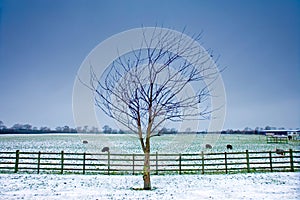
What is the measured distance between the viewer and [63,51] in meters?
4.47

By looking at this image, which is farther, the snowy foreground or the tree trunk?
the tree trunk

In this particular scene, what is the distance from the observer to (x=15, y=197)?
4.71 m

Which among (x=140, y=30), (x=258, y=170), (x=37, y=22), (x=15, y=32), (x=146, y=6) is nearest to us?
(x=15, y=32)

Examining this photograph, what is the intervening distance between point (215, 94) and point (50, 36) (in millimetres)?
2878

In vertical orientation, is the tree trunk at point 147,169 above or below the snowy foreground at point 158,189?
above

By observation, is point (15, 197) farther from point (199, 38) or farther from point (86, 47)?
point (199, 38)

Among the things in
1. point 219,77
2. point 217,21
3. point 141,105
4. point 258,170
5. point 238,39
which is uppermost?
point 217,21

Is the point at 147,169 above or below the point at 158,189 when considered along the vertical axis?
above

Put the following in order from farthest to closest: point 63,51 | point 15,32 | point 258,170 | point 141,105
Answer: point 258,170 < point 141,105 < point 63,51 < point 15,32

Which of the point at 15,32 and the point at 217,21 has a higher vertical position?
the point at 217,21

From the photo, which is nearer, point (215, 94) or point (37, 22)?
point (37, 22)

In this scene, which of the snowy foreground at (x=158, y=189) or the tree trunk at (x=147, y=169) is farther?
the tree trunk at (x=147, y=169)

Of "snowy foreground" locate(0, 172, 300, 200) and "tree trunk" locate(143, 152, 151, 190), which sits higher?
"tree trunk" locate(143, 152, 151, 190)

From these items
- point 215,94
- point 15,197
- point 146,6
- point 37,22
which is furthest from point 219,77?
point 15,197
